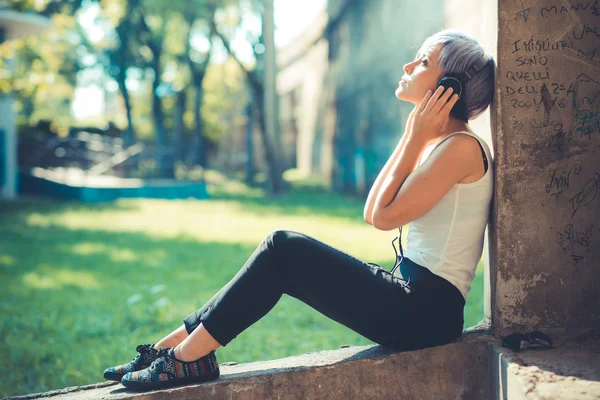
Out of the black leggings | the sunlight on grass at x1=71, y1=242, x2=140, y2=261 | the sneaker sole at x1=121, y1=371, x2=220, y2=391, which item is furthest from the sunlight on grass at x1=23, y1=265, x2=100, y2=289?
the black leggings

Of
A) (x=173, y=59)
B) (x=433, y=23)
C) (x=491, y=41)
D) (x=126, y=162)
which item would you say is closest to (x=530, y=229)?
(x=491, y=41)

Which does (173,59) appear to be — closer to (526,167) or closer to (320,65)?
(320,65)

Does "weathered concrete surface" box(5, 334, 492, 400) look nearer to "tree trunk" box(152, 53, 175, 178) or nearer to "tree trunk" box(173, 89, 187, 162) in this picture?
"tree trunk" box(152, 53, 175, 178)

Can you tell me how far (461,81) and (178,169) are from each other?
25.0 metres

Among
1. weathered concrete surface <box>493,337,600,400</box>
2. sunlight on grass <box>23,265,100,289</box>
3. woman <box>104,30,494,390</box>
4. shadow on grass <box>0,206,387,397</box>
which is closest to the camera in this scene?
weathered concrete surface <box>493,337,600,400</box>

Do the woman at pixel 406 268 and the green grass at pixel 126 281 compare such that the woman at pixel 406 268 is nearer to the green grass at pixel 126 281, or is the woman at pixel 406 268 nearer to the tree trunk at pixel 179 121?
the green grass at pixel 126 281

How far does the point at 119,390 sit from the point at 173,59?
1119 inches

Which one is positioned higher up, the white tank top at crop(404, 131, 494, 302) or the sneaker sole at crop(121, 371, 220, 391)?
the white tank top at crop(404, 131, 494, 302)

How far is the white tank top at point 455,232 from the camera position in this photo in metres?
2.57

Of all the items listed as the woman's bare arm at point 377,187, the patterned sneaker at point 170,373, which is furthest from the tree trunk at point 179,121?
the patterned sneaker at point 170,373

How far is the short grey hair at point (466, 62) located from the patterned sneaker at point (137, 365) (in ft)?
5.69

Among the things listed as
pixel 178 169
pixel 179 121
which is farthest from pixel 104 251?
pixel 179 121

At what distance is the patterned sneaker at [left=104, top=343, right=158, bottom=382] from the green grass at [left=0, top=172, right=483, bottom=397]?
5.35ft

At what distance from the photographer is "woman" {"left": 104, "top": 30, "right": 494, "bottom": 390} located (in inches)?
99.8
